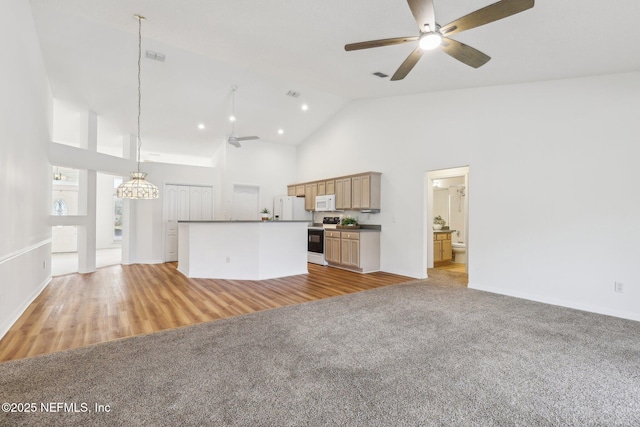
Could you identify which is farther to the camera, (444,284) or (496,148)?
(444,284)

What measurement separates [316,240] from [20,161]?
214 inches

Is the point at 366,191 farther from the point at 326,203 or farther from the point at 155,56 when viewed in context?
the point at 155,56

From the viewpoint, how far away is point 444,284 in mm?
5227

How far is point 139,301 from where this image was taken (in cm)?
412

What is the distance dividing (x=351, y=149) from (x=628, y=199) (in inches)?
196

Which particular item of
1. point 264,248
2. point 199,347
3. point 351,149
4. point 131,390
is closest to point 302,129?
point 351,149

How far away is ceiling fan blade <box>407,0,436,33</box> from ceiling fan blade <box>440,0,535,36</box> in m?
0.16

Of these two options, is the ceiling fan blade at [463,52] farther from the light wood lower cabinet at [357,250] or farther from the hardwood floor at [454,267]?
the hardwood floor at [454,267]

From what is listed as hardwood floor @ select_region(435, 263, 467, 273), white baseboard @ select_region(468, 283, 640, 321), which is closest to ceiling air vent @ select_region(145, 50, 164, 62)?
white baseboard @ select_region(468, 283, 640, 321)

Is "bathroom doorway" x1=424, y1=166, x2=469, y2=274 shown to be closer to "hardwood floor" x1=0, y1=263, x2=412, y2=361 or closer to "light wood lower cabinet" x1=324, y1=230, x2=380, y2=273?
"light wood lower cabinet" x1=324, y1=230, x2=380, y2=273

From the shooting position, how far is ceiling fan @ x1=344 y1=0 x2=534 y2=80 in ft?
6.75

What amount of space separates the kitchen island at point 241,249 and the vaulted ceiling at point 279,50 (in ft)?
9.14

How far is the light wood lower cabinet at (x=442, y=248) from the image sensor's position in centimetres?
708

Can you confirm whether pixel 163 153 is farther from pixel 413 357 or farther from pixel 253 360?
pixel 413 357
